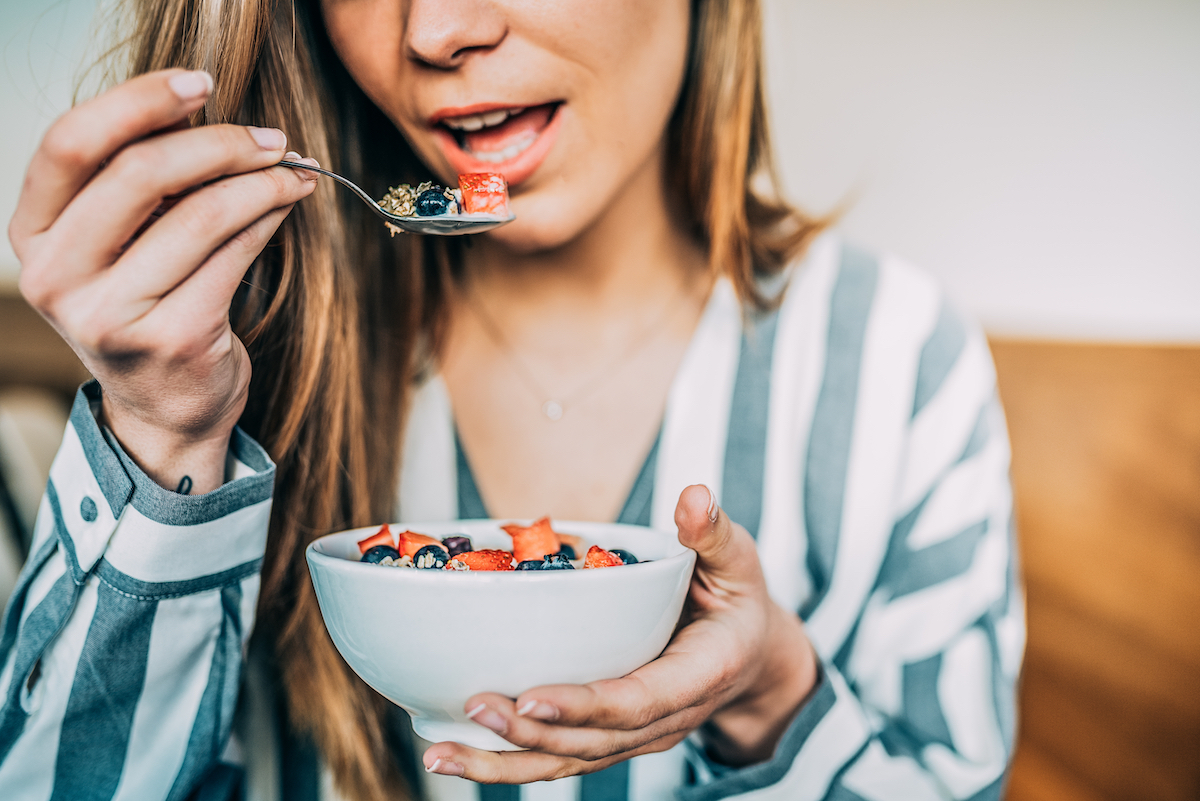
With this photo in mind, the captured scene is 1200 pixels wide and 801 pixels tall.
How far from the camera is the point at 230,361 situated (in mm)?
567

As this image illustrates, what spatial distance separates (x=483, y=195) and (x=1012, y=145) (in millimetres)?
1908

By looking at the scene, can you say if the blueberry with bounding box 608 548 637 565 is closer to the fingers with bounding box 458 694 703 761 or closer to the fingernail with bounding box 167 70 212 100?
the fingers with bounding box 458 694 703 761

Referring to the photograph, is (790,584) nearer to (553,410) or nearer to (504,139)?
(553,410)

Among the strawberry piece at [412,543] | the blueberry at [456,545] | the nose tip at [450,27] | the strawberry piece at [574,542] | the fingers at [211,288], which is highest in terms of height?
the nose tip at [450,27]

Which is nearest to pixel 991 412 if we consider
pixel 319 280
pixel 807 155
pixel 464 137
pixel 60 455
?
pixel 464 137

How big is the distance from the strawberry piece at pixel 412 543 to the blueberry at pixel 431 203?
0.29 meters

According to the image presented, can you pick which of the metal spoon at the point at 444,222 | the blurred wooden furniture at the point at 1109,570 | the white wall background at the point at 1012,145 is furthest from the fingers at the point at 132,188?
the blurred wooden furniture at the point at 1109,570

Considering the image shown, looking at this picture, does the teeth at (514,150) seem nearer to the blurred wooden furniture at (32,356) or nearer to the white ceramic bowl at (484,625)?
the white ceramic bowl at (484,625)

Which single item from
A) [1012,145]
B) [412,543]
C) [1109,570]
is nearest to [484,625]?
[412,543]

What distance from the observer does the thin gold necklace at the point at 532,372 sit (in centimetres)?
109

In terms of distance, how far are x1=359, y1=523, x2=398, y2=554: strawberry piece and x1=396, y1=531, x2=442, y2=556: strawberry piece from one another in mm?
10

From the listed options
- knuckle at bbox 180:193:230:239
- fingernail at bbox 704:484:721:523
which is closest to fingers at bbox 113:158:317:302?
knuckle at bbox 180:193:230:239

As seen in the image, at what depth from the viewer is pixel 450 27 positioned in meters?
0.70

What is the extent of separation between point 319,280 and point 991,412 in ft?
2.95
